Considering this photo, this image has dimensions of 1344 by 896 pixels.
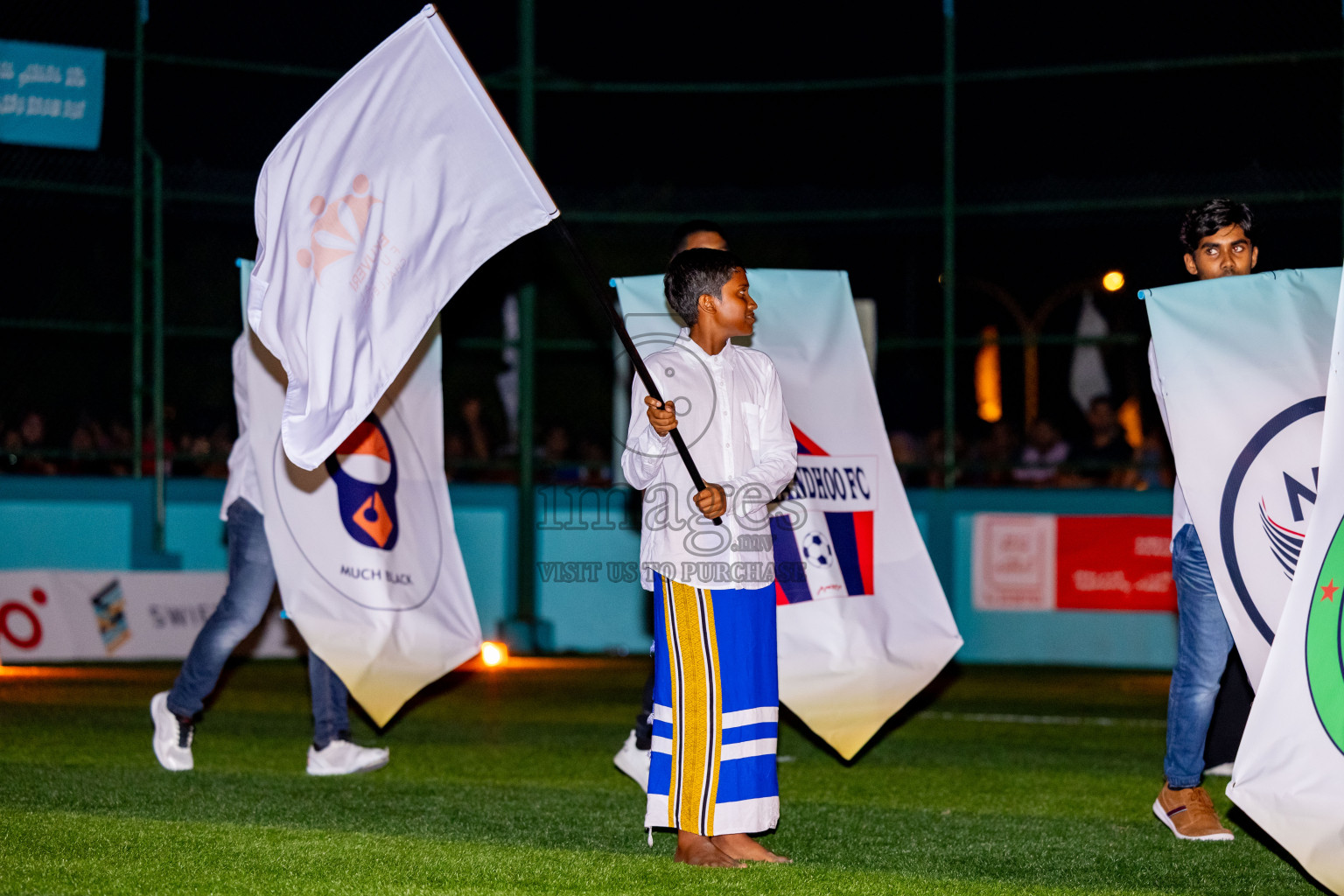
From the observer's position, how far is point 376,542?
5.66 m

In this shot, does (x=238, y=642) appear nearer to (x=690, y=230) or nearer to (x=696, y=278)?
(x=690, y=230)

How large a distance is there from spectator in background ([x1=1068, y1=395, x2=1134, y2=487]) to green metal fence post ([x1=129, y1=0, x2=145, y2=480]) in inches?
267

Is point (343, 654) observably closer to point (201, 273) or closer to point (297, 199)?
point (297, 199)

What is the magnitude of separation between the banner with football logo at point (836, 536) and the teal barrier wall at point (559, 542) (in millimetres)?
4274

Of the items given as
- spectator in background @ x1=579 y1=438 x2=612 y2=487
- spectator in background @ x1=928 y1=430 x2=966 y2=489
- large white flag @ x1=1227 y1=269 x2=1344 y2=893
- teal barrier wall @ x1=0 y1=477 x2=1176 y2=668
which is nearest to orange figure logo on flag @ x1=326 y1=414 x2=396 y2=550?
large white flag @ x1=1227 y1=269 x2=1344 y2=893

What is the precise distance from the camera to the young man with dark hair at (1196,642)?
4496 millimetres

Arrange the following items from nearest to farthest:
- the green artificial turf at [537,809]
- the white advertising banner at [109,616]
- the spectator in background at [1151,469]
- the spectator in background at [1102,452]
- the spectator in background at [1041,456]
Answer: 1. the green artificial turf at [537,809]
2. the white advertising banner at [109,616]
3. the spectator in background at [1151,469]
4. the spectator in background at [1102,452]
5. the spectator in background at [1041,456]

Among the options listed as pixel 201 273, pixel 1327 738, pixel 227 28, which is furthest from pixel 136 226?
pixel 1327 738

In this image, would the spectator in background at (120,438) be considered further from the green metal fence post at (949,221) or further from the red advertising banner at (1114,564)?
the red advertising banner at (1114,564)

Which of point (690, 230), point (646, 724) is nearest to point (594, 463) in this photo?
point (690, 230)

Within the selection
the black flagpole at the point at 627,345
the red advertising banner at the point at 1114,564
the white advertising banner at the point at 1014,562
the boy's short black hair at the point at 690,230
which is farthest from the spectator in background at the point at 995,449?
the black flagpole at the point at 627,345

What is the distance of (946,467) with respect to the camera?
10.4m

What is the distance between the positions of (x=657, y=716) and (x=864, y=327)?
3816 mm

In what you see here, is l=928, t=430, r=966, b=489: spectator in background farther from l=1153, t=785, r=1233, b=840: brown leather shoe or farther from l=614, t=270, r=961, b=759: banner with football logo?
l=1153, t=785, r=1233, b=840: brown leather shoe
